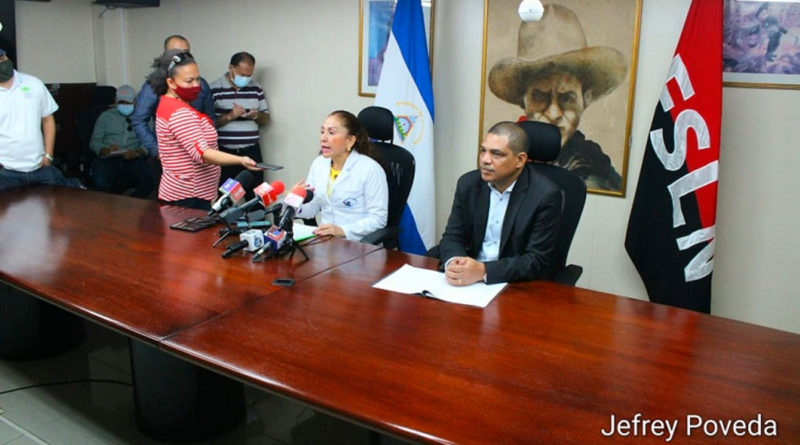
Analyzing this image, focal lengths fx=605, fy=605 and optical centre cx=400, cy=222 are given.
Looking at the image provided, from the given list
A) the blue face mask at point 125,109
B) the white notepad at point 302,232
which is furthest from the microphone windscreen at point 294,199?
the blue face mask at point 125,109

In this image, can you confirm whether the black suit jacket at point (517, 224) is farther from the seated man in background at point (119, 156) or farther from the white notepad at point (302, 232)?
the seated man in background at point (119, 156)

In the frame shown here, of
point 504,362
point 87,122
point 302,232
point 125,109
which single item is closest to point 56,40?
point 87,122

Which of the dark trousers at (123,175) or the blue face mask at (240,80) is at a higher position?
the blue face mask at (240,80)

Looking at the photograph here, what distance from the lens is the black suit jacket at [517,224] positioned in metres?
2.14

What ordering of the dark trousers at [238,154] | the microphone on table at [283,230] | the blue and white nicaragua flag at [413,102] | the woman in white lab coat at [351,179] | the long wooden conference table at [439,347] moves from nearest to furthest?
1. the long wooden conference table at [439,347]
2. the microphone on table at [283,230]
3. the woman in white lab coat at [351,179]
4. the blue and white nicaragua flag at [413,102]
5. the dark trousers at [238,154]

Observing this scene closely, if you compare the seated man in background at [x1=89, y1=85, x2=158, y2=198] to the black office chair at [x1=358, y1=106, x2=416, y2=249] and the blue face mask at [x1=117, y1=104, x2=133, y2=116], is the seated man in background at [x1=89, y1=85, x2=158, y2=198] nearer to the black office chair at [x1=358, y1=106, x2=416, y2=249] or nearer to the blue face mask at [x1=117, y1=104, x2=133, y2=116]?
the blue face mask at [x1=117, y1=104, x2=133, y2=116]

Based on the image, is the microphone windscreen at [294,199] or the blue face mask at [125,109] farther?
the blue face mask at [125,109]

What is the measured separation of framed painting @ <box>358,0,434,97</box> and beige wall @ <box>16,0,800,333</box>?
0.09 metres

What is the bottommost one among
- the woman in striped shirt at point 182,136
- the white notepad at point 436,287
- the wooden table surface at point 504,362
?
the wooden table surface at point 504,362

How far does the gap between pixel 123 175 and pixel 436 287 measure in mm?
4106

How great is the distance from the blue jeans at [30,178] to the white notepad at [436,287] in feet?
8.59

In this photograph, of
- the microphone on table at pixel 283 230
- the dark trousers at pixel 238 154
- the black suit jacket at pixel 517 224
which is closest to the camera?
the black suit jacket at pixel 517 224

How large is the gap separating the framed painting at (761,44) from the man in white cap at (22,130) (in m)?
3.83

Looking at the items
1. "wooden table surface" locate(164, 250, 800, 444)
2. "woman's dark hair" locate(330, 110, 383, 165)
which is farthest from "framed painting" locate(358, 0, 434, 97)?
"wooden table surface" locate(164, 250, 800, 444)
